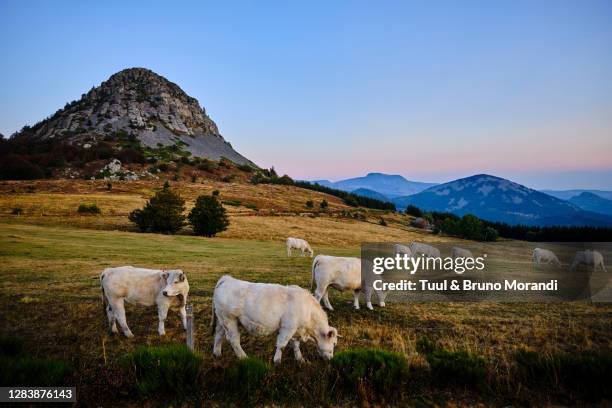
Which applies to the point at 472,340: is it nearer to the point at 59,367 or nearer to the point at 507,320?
the point at 507,320

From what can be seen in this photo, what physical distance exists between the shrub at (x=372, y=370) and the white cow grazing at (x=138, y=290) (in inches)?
219

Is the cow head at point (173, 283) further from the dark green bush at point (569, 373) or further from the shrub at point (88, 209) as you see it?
the shrub at point (88, 209)

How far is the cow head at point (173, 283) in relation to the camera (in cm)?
1059

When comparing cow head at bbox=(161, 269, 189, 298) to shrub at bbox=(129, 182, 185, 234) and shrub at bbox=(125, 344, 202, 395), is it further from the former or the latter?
shrub at bbox=(129, 182, 185, 234)

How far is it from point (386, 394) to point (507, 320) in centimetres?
799

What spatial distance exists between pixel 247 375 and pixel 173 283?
466cm

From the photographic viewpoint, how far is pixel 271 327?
326 inches

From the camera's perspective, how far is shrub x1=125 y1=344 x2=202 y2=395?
7152 mm

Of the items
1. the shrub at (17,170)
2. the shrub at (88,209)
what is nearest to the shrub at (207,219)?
the shrub at (88,209)

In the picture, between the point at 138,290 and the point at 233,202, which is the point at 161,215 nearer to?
the point at 233,202

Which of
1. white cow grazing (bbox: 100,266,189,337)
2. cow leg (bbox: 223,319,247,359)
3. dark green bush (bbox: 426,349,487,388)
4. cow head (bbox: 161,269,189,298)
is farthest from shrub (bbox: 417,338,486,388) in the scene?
white cow grazing (bbox: 100,266,189,337)

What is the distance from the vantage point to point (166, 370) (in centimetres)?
731

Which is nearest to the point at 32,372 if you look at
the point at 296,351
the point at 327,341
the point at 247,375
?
the point at 247,375

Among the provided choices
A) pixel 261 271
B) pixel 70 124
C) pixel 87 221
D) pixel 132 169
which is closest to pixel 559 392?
pixel 261 271
